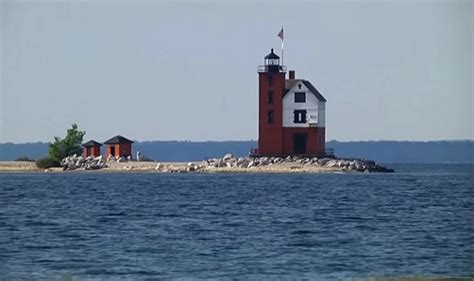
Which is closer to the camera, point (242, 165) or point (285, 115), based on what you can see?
point (285, 115)

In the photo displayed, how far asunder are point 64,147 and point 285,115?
72.0 feet

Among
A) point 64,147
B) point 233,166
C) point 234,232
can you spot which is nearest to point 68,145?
point 64,147

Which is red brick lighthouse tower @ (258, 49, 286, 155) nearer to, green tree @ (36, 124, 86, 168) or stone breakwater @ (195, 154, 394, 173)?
stone breakwater @ (195, 154, 394, 173)

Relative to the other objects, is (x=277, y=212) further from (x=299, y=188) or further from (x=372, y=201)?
(x=299, y=188)

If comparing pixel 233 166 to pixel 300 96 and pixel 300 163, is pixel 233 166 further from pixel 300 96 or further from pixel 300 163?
pixel 300 96

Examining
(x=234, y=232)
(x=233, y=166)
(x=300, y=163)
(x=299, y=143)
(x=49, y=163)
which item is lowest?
(x=234, y=232)

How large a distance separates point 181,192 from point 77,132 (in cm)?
3836

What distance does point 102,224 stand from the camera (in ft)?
150

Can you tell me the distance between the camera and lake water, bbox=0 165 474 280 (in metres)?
Answer: 32.4

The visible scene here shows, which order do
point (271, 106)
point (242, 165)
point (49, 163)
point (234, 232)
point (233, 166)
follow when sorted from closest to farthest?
point (234, 232) → point (271, 106) → point (242, 165) → point (233, 166) → point (49, 163)

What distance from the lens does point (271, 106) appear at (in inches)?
3597

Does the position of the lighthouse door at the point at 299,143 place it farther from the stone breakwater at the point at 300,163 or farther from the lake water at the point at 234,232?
the lake water at the point at 234,232

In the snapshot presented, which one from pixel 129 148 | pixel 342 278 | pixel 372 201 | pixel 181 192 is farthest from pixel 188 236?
pixel 129 148

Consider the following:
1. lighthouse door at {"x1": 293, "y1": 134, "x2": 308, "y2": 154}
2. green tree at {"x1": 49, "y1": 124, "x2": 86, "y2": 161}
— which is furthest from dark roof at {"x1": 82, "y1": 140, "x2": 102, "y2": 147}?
lighthouse door at {"x1": 293, "y1": 134, "x2": 308, "y2": 154}
